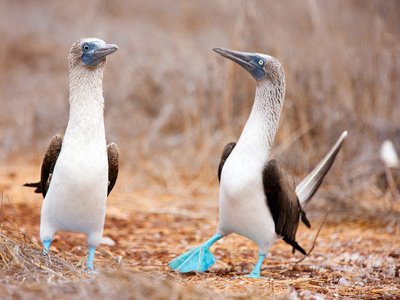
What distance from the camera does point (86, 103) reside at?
3.15 metres

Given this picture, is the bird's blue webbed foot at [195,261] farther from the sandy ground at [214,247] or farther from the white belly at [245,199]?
the white belly at [245,199]

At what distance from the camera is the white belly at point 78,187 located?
3.01m

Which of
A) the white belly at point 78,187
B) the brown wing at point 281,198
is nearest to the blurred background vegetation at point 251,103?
the brown wing at point 281,198

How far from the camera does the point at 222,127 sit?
6.82 meters

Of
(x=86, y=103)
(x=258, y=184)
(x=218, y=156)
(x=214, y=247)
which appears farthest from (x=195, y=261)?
(x=218, y=156)

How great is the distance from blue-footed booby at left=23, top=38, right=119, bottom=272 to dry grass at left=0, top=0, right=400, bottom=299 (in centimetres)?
23

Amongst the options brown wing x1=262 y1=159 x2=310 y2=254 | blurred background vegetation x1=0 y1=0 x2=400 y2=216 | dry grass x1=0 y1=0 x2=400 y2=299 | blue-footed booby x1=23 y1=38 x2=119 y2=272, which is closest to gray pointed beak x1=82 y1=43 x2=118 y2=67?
blue-footed booby x1=23 y1=38 x2=119 y2=272

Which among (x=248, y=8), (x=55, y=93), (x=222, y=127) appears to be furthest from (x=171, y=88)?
(x=55, y=93)

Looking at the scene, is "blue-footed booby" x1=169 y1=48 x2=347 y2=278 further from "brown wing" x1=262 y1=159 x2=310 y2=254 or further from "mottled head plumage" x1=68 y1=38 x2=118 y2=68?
"mottled head plumage" x1=68 y1=38 x2=118 y2=68

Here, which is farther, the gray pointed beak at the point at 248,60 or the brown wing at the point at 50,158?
the gray pointed beak at the point at 248,60

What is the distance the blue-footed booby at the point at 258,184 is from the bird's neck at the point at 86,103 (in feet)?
2.79

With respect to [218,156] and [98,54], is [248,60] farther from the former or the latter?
[218,156]

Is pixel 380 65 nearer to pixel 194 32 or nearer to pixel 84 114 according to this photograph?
pixel 84 114

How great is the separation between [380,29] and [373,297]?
4178mm
